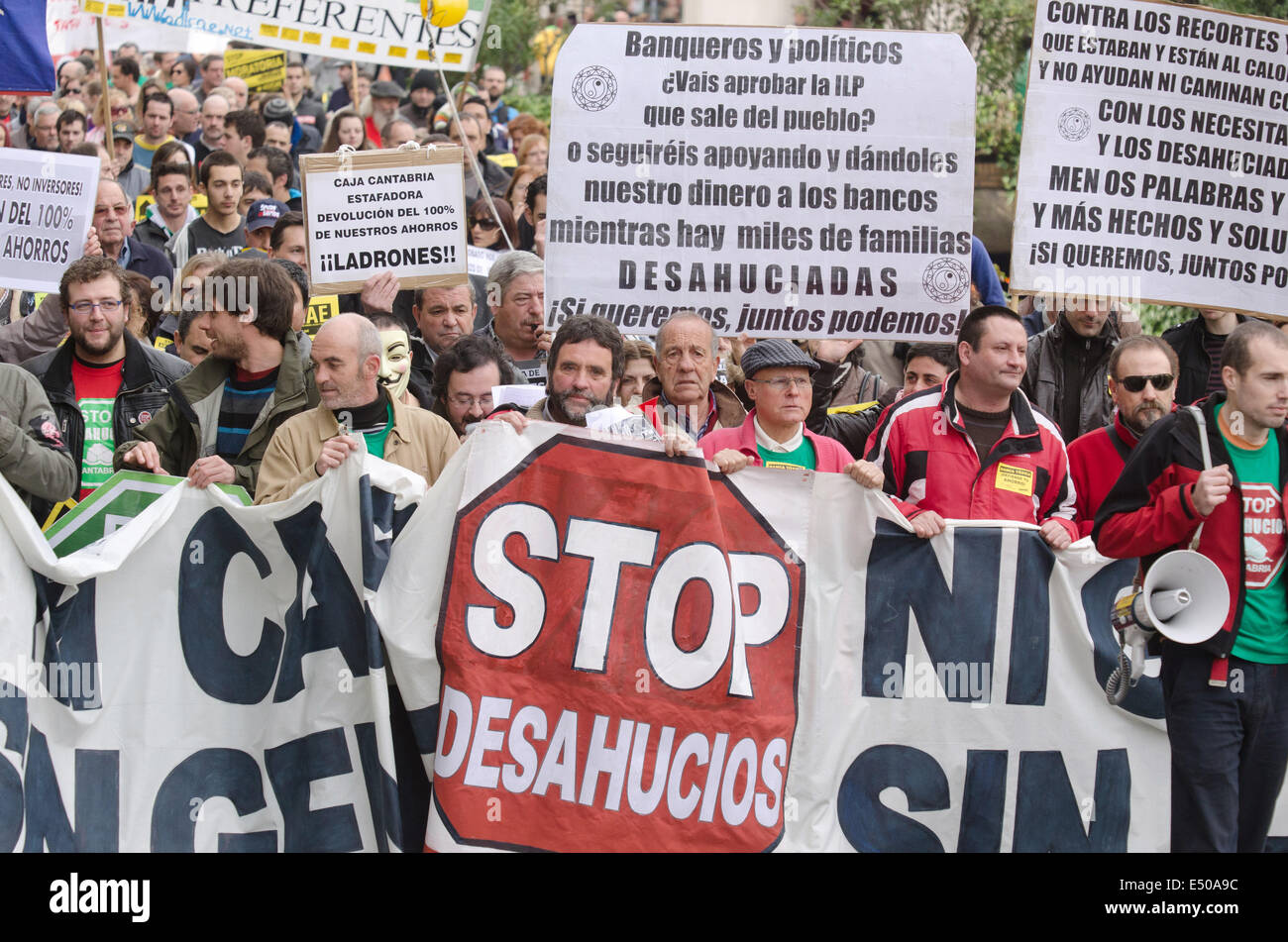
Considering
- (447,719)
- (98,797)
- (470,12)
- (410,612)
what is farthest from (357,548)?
(470,12)

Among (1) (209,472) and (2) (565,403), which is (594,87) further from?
(1) (209,472)

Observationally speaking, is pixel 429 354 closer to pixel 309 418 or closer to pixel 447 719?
pixel 309 418

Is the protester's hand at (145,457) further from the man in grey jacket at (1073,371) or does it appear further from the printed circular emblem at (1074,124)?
the man in grey jacket at (1073,371)

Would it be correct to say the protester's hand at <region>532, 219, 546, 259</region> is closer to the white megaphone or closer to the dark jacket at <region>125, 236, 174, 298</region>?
the dark jacket at <region>125, 236, 174, 298</region>

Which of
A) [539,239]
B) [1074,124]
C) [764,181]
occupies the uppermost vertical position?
[1074,124]

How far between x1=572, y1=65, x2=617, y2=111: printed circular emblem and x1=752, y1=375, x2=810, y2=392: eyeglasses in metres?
1.55

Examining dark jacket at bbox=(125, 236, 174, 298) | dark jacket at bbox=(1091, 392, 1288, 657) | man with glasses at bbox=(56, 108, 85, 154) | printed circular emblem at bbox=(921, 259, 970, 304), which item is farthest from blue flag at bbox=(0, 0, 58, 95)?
dark jacket at bbox=(1091, 392, 1288, 657)

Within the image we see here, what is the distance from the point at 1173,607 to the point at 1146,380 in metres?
1.31

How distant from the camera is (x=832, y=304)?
6.71 metres

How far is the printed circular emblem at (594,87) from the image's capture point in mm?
6781

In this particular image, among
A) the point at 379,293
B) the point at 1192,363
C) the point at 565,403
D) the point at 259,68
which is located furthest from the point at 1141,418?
the point at 259,68

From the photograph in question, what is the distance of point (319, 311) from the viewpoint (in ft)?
27.1

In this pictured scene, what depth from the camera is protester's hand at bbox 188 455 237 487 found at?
5488mm

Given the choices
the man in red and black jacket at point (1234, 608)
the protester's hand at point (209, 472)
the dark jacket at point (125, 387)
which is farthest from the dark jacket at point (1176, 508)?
the dark jacket at point (125, 387)
